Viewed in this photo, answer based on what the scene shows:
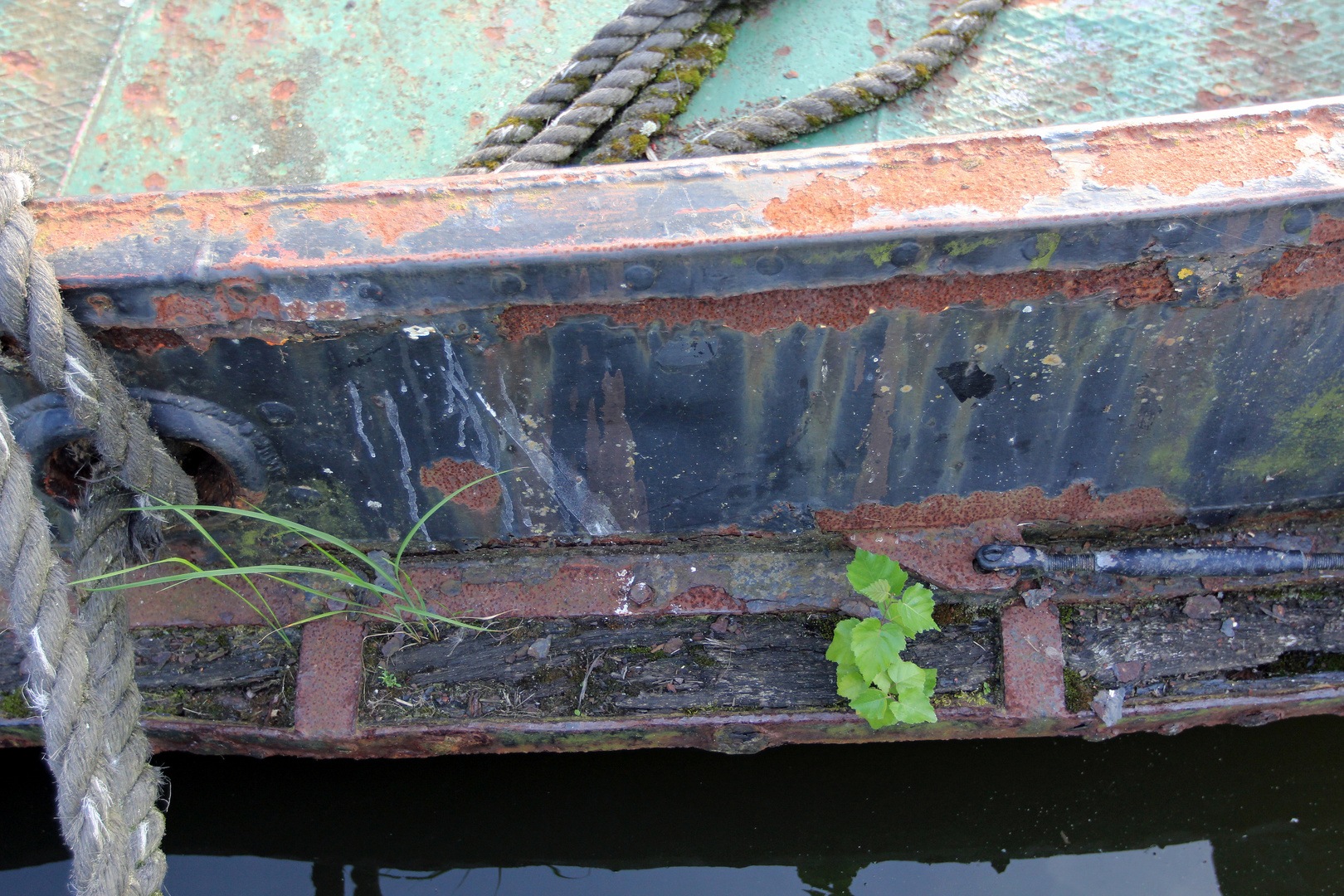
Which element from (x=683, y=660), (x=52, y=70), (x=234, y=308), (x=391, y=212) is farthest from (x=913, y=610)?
(x=52, y=70)

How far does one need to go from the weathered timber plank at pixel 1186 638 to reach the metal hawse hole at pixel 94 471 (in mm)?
1553

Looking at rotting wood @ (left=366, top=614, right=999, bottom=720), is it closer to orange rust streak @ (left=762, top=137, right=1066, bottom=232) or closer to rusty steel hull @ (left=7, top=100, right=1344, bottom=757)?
rusty steel hull @ (left=7, top=100, right=1344, bottom=757)

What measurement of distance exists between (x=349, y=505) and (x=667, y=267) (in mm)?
764

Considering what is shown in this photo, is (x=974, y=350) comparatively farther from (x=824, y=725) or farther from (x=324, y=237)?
(x=324, y=237)

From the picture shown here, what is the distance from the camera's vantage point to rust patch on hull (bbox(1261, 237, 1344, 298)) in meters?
1.25

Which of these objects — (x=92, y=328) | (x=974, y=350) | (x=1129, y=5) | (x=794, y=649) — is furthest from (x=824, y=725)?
(x=1129, y=5)

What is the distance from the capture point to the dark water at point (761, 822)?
78.8 inches

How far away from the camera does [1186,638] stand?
1.72m

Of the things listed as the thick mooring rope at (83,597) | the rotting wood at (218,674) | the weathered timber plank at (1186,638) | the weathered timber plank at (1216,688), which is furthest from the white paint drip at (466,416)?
the weathered timber plank at (1216,688)

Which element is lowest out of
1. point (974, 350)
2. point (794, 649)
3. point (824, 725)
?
point (824, 725)

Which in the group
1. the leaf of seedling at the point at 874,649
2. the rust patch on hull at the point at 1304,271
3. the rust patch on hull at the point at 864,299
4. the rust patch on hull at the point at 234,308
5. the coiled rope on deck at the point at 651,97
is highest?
the coiled rope on deck at the point at 651,97

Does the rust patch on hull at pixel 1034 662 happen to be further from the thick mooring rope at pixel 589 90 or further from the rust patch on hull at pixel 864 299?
the thick mooring rope at pixel 589 90

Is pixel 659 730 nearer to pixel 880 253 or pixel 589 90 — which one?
pixel 880 253

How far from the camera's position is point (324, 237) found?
3.90 ft
